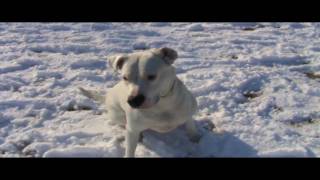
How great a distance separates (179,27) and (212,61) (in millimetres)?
1699

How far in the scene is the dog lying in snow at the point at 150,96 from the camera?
3.93 metres

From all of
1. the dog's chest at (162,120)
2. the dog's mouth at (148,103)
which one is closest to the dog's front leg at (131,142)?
the dog's chest at (162,120)

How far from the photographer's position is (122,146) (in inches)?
183

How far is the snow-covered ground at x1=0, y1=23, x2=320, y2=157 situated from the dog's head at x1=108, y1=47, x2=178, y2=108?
746mm

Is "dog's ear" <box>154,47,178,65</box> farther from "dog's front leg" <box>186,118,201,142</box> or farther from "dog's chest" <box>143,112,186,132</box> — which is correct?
"dog's front leg" <box>186,118,201,142</box>

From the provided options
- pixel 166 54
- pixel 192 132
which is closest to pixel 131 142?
pixel 192 132

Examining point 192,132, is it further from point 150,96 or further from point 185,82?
point 185,82

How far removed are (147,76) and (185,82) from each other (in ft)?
6.42

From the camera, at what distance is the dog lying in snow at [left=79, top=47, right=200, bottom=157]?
12.9 feet

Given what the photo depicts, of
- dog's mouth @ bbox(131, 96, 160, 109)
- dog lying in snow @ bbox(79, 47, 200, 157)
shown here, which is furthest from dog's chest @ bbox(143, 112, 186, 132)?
dog's mouth @ bbox(131, 96, 160, 109)

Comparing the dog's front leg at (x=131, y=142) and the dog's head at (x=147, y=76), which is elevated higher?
the dog's head at (x=147, y=76)

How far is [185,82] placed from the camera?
5.84 m

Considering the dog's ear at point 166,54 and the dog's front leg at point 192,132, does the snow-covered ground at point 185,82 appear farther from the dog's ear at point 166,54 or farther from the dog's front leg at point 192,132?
the dog's ear at point 166,54
